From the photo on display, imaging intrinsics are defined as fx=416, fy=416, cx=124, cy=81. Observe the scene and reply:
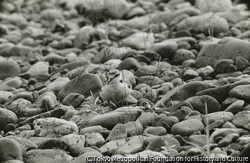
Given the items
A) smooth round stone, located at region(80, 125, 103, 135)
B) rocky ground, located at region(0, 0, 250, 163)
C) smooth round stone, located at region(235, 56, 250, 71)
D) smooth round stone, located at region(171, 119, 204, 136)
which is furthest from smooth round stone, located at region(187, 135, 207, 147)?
smooth round stone, located at region(235, 56, 250, 71)

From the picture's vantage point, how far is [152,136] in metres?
4.39

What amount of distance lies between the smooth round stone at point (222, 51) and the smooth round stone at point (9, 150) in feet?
11.8

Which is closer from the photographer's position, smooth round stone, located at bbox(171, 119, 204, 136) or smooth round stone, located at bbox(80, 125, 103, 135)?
smooth round stone, located at bbox(171, 119, 204, 136)

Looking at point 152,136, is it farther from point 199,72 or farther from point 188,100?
point 199,72

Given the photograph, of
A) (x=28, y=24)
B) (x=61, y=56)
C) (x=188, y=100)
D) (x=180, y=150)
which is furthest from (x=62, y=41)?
(x=180, y=150)

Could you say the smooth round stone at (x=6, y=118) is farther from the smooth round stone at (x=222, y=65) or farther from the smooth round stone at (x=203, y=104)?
the smooth round stone at (x=222, y=65)

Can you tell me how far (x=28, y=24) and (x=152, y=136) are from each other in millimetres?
8131

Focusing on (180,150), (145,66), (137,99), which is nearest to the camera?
(180,150)

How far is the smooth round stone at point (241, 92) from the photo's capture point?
4.87m

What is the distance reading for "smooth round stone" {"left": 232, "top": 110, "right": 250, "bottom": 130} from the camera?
4.32 m

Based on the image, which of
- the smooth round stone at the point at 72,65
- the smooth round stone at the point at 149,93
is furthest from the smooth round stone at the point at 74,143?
the smooth round stone at the point at 72,65

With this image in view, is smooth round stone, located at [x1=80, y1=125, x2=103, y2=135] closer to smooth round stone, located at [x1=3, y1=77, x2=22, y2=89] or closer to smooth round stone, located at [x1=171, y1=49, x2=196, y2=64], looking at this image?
smooth round stone, located at [x1=3, y1=77, x2=22, y2=89]

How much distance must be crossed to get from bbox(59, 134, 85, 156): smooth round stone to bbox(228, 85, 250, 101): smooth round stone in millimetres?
1879

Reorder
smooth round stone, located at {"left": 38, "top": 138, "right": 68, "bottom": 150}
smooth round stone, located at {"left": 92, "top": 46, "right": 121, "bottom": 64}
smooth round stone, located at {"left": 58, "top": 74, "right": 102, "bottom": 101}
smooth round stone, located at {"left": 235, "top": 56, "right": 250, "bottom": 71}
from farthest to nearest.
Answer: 1. smooth round stone, located at {"left": 92, "top": 46, "right": 121, "bottom": 64}
2. smooth round stone, located at {"left": 235, "top": 56, "right": 250, "bottom": 71}
3. smooth round stone, located at {"left": 58, "top": 74, "right": 102, "bottom": 101}
4. smooth round stone, located at {"left": 38, "top": 138, "right": 68, "bottom": 150}
